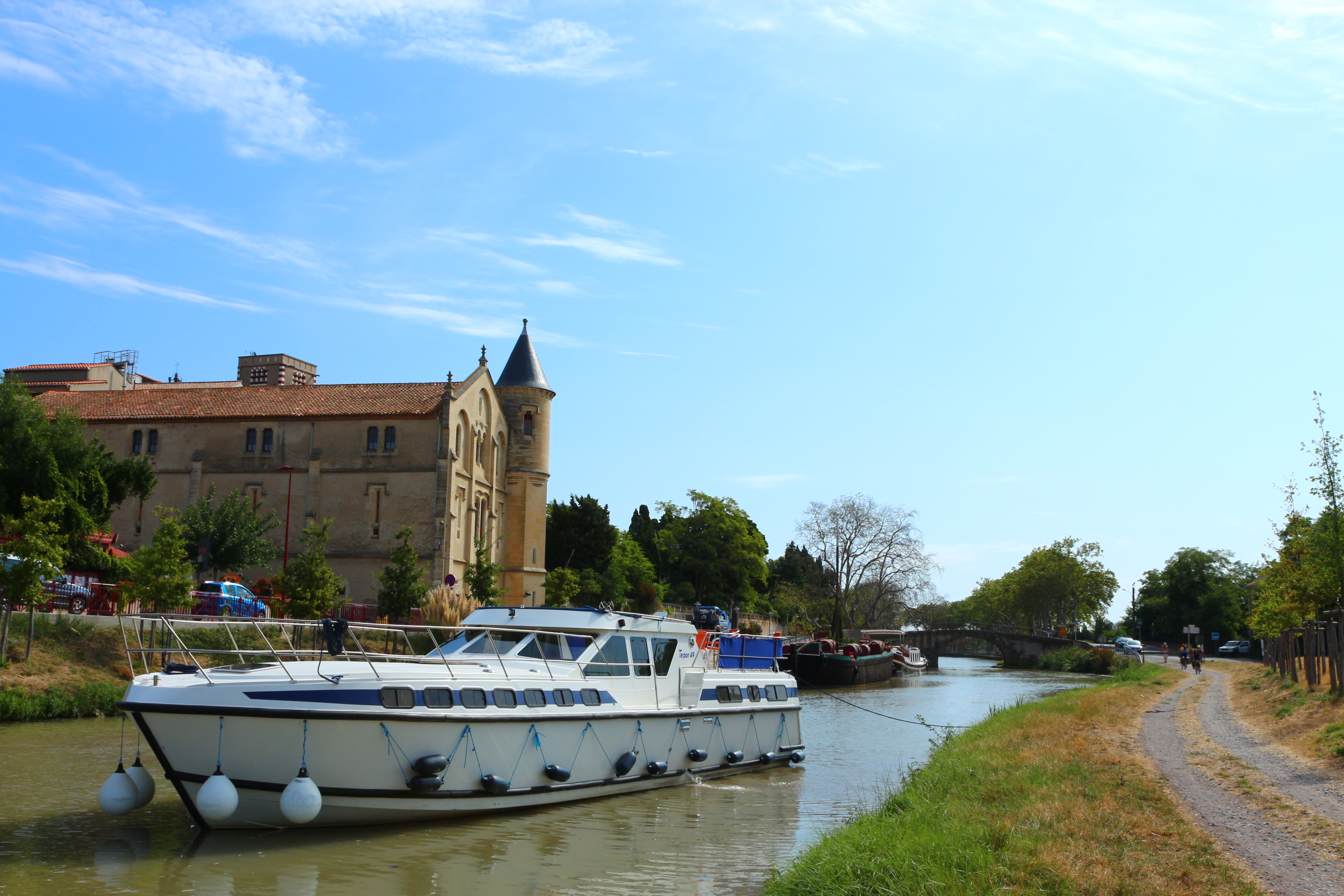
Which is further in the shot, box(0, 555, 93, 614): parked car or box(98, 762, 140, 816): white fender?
box(0, 555, 93, 614): parked car

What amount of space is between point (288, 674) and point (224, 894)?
2.99m

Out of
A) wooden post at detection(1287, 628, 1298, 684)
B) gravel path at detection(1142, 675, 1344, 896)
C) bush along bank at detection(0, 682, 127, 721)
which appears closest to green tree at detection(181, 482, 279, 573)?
bush along bank at detection(0, 682, 127, 721)

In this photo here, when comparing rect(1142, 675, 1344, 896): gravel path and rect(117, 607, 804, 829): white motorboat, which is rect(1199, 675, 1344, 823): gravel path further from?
rect(117, 607, 804, 829): white motorboat

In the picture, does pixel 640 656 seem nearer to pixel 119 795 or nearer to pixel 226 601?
pixel 119 795

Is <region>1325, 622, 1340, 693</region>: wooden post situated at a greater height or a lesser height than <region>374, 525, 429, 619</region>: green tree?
lesser

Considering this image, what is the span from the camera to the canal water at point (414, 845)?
1170 cm

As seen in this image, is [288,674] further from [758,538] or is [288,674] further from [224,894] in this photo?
[758,538]

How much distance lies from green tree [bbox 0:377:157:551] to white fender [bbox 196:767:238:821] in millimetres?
25173

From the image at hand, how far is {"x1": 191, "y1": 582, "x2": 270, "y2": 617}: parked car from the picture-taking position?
34191mm

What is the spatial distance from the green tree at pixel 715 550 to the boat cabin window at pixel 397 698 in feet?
233

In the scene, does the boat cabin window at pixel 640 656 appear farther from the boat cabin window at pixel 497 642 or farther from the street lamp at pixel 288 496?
the street lamp at pixel 288 496

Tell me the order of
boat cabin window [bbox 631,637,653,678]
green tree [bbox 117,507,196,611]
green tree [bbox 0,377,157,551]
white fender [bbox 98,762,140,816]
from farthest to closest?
green tree [bbox 0,377,157,551]
green tree [bbox 117,507,196,611]
boat cabin window [bbox 631,637,653,678]
white fender [bbox 98,762,140,816]

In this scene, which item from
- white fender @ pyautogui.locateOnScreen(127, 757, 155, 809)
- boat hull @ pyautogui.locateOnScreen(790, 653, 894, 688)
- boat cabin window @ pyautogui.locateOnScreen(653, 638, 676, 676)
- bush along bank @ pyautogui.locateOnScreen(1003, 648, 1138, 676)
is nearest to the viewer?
white fender @ pyautogui.locateOnScreen(127, 757, 155, 809)

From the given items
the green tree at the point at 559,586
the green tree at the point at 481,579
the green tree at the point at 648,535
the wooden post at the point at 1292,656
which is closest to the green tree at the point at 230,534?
the green tree at the point at 481,579
